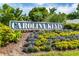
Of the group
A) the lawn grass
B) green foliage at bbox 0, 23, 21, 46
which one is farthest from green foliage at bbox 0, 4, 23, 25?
the lawn grass

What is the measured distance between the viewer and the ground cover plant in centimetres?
868

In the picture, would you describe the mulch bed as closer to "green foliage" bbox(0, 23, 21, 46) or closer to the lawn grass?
"green foliage" bbox(0, 23, 21, 46)

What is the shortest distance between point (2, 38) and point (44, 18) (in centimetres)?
128

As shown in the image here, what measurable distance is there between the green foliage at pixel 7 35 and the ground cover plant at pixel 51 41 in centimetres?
36

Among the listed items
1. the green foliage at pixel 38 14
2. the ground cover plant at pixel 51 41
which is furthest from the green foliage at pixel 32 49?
the green foliage at pixel 38 14

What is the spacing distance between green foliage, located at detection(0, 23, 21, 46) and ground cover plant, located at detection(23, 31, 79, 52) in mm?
361

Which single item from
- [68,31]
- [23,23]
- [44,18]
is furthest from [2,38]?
[68,31]

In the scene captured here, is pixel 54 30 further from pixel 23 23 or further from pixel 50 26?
pixel 23 23

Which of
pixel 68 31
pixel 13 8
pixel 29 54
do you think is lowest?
pixel 29 54

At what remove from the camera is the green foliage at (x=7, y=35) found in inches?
344

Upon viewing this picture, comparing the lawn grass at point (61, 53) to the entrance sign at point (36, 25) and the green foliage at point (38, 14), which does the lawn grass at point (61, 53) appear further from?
the green foliage at point (38, 14)

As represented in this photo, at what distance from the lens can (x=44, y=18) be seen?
29.2ft

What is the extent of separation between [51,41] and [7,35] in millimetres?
1215

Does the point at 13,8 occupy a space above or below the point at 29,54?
above
